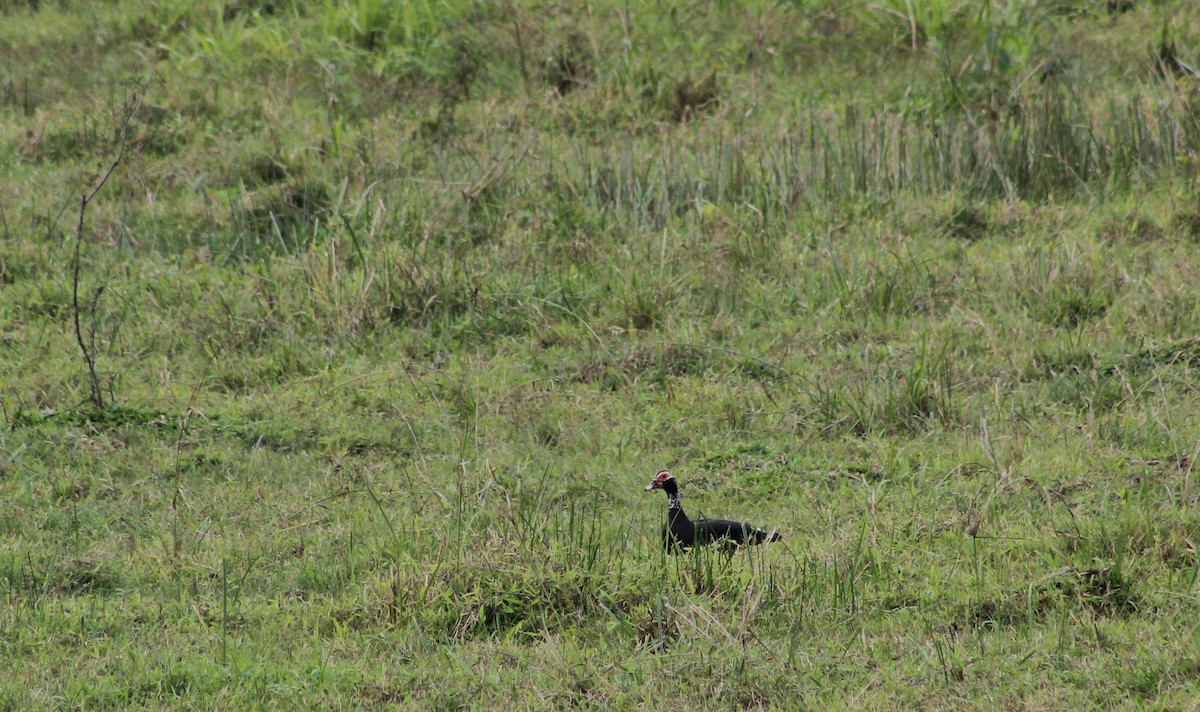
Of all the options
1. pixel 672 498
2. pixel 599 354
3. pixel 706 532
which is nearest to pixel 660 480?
pixel 672 498

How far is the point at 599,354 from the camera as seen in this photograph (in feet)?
22.8

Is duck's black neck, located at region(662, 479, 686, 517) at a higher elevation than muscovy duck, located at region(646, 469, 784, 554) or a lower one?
higher

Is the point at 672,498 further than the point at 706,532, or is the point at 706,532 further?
the point at 672,498

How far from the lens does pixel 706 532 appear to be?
195 inches

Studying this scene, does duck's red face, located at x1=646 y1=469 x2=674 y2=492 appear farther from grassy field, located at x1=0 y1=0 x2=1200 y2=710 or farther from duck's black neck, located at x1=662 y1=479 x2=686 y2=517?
grassy field, located at x1=0 y1=0 x2=1200 y2=710

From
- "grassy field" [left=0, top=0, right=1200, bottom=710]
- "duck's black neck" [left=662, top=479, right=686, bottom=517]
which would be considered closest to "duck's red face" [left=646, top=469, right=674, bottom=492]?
"duck's black neck" [left=662, top=479, right=686, bottom=517]

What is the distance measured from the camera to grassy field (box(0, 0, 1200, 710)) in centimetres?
432

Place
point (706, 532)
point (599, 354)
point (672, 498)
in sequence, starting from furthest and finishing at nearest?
1. point (599, 354)
2. point (672, 498)
3. point (706, 532)

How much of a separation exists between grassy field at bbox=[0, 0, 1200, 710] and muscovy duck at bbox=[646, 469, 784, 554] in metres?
0.08

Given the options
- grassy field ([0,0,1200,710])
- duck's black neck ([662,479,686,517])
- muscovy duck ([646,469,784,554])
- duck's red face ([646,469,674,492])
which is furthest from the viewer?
duck's red face ([646,469,674,492])

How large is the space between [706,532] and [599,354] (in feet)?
6.98

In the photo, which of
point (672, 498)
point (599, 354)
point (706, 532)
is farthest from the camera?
point (599, 354)

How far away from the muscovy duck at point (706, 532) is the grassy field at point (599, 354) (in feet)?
0.27

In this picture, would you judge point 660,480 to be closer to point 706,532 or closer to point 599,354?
point 706,532
